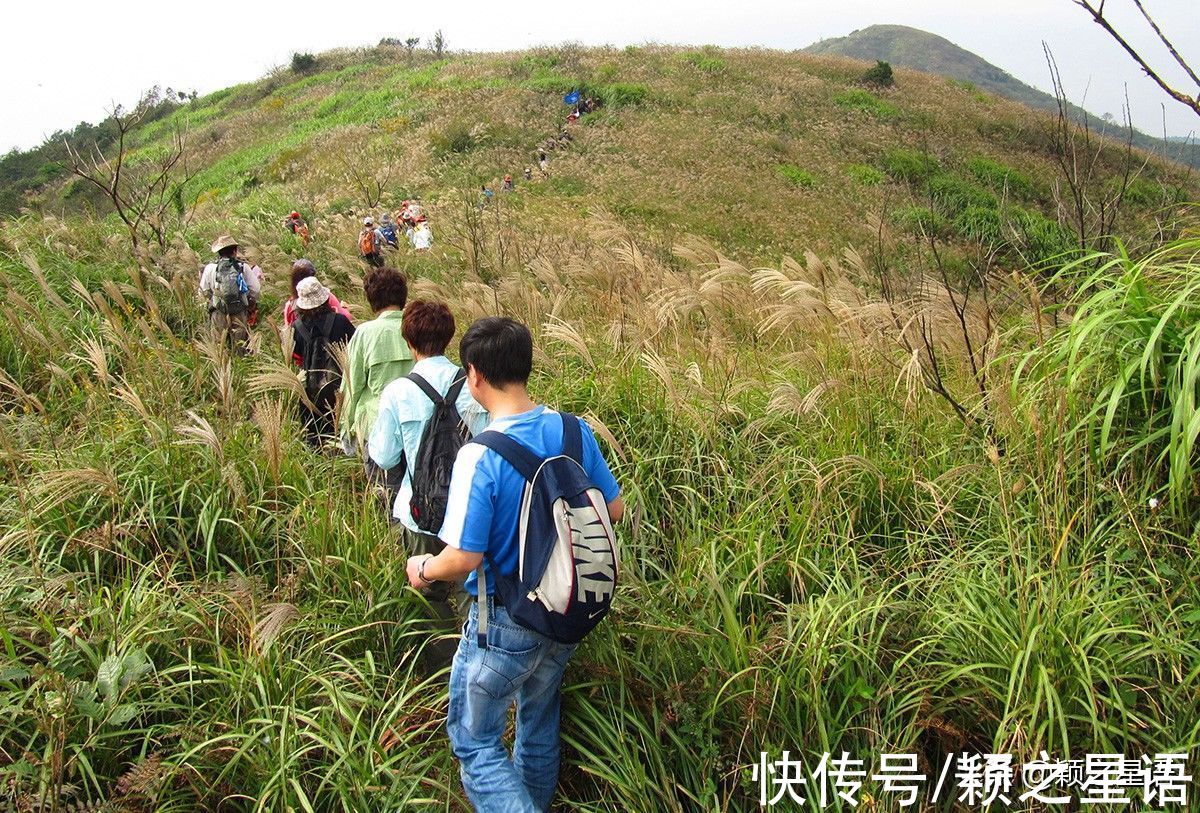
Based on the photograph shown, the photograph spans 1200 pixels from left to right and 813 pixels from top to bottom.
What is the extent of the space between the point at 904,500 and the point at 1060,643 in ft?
3.52

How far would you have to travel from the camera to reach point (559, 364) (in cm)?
489

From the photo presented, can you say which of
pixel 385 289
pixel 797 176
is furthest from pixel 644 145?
pixel 385 289

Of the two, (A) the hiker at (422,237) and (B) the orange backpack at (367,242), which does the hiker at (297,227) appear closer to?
(B) the orange backpack at (367,242)

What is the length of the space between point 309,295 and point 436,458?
2.29 m

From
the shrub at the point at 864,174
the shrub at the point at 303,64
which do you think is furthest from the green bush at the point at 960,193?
the shrub at the point at 303,64

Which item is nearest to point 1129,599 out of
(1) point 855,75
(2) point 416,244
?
(2) point 416,244

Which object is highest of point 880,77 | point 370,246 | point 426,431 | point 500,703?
point 880,77

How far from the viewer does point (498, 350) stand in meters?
2.38

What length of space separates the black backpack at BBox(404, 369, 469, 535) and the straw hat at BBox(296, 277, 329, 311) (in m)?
2.03

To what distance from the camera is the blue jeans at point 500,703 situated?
233cm

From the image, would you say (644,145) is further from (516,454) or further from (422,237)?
(516,454)

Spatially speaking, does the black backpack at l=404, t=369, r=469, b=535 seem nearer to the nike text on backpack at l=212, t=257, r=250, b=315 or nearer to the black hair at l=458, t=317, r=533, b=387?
the black hair at l=458, t=317, r=533, b=387

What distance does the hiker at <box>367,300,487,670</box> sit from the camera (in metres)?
3.01

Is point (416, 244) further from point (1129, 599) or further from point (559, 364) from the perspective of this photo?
point (1129, 599)
